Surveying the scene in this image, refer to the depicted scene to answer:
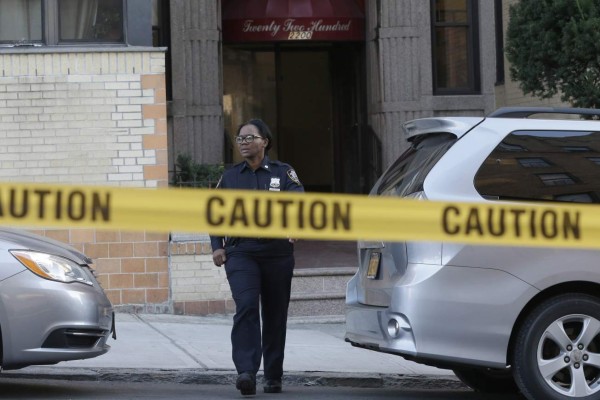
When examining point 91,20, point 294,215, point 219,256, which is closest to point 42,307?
point 219,256

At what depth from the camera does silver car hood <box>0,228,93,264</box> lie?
7.52 meters

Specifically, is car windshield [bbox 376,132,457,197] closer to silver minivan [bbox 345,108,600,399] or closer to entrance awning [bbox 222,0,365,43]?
silver minivan [bbox 345,108,600,399]

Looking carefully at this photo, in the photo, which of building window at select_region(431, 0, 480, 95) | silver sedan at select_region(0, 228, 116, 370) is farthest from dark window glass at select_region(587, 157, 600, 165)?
building window at select_region(431, 0, 480, 95)

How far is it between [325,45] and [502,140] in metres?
11.1

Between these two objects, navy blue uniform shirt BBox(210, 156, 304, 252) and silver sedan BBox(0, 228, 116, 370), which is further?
navy blue uniform shirt BBox(210, 156, 304, 252)

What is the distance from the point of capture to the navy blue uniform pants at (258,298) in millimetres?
7879

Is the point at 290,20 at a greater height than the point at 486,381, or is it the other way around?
the point at 290,20

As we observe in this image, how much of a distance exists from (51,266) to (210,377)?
1703mm

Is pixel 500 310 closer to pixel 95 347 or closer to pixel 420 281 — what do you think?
pixel 420 281

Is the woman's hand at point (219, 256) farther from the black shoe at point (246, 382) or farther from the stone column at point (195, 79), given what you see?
the stone column at point (195, 79)

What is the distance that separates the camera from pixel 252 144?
8.06 m

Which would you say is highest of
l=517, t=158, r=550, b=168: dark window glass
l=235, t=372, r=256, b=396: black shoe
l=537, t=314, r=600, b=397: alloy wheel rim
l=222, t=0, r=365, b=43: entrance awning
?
l=222, t=0, r=365, b=43: entrance awning

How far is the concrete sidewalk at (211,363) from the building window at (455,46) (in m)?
6.36

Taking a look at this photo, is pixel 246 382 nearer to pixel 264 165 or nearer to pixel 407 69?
pixel 264 165
